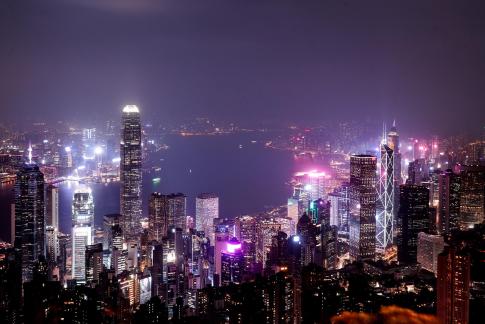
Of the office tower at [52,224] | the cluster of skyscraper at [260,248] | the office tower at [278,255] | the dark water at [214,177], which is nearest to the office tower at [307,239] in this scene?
the cluster of skyscraper at [260,248]

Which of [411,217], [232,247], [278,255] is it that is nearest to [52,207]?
[232,247]

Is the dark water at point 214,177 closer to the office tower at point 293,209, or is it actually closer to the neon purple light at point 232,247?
the office tower at point 293,209

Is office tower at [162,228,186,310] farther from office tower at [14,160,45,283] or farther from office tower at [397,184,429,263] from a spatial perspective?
office tower at [397,184,429,263]

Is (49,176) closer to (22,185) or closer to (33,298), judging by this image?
(22,185)

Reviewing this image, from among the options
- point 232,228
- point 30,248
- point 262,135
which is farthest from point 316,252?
point 262,135

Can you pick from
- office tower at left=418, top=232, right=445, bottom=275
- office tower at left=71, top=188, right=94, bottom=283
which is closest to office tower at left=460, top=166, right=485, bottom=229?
office tower at left=418, top=232, right=445, bottom=275

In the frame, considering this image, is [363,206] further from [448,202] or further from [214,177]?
[214,177]
